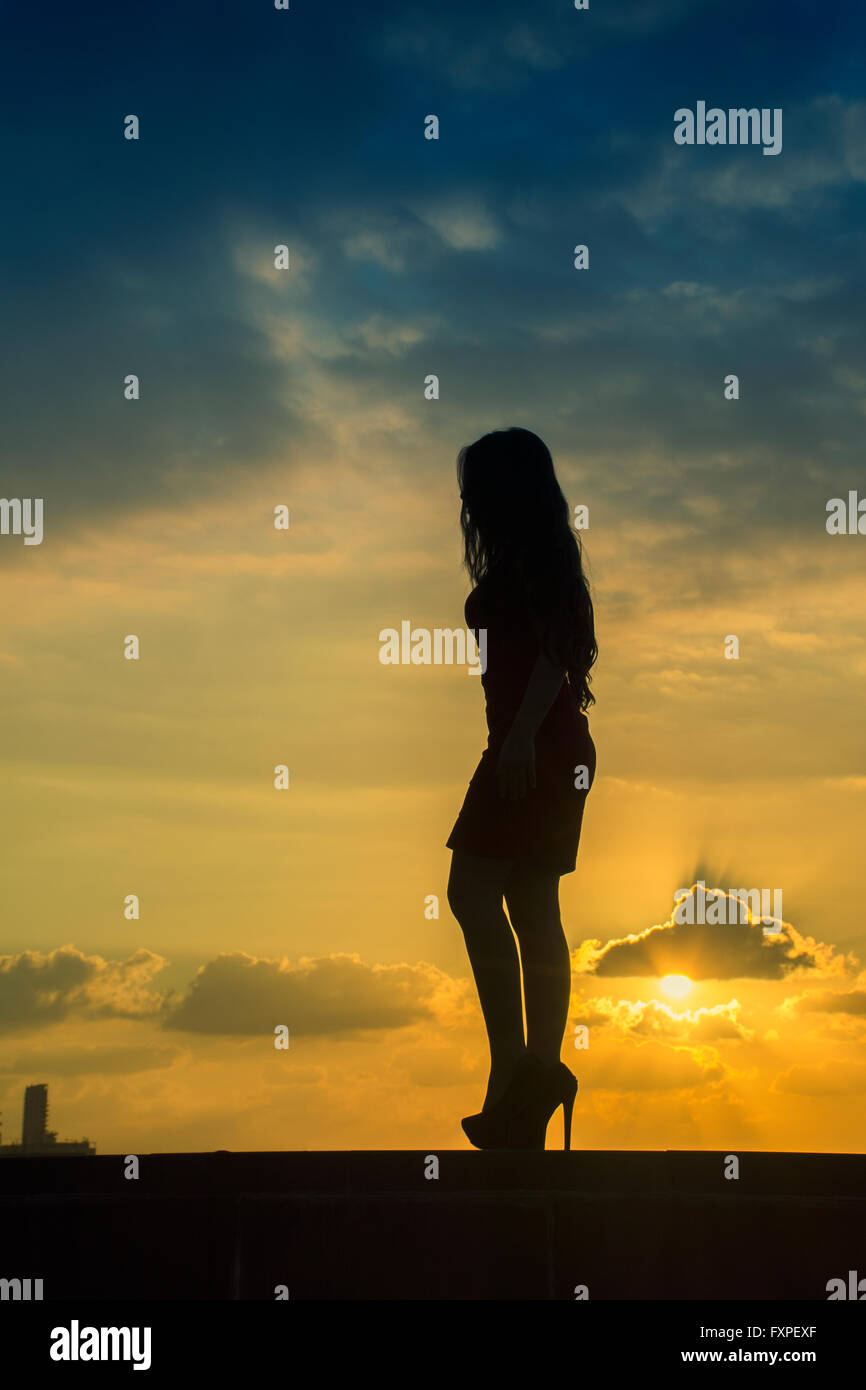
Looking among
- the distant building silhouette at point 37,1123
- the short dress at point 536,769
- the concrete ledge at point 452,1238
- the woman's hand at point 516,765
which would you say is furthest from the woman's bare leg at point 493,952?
the distant building silhouette at point 37,1123

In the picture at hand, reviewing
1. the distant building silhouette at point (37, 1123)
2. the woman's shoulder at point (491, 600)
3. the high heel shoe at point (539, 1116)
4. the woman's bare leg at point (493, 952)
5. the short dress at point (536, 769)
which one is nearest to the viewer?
the high heel shoe at point (539, 1116)

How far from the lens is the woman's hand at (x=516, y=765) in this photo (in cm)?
620

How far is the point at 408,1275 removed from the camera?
5.13m

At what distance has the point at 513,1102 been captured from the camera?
19.5 feet

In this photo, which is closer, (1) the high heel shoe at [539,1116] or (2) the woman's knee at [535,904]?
(1) the high heel shoe at [539,1116]

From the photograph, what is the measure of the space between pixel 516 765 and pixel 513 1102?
5.31ft

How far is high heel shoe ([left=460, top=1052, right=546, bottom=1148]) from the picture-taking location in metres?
5.93

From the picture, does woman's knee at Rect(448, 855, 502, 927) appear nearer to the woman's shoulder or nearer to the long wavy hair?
the long wavy hair

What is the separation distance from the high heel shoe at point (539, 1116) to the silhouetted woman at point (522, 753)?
0.12 feet

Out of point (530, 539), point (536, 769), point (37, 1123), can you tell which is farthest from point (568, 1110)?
point (37, 1123)

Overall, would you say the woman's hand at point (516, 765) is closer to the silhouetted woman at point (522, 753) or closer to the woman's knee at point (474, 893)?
the silhouetted woman at point (522, 753)
